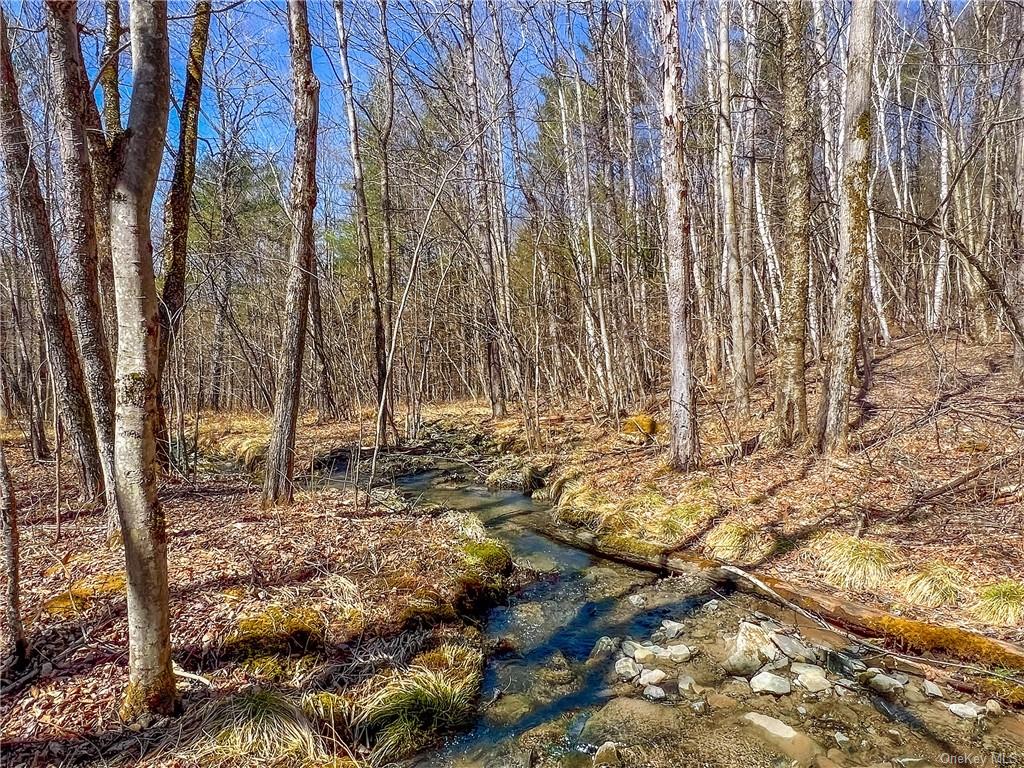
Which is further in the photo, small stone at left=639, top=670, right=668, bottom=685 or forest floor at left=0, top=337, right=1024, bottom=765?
small stone at left=639, top=670, right=668, bottom=685

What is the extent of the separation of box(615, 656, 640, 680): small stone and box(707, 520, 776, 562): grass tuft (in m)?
2.12

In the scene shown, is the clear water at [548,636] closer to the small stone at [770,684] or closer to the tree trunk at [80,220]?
the small stone at [770,684]

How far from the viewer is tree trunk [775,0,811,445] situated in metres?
7.01

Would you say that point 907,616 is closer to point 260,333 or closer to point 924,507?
point 924,507

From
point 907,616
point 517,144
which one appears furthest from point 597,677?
point 517,144

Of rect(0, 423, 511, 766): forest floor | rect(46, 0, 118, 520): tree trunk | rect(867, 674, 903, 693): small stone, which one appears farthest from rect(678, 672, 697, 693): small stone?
rect(46, 0, 118, 520): tree trunk

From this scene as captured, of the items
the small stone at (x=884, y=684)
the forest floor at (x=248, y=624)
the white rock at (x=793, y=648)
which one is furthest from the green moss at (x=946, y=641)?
the forest floor at (x=248, y=624)

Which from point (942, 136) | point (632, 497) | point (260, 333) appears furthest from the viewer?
point (260, 333)

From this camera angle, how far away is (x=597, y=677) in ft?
13.6

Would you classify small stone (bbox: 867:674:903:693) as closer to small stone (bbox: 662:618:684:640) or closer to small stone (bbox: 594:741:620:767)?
small stone (bbox: 662:618:684:640)

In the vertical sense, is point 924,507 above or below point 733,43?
below

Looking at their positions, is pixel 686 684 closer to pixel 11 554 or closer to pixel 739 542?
pixel 739 542

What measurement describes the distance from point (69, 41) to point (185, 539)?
15.5ft

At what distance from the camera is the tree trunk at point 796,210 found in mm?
7008
